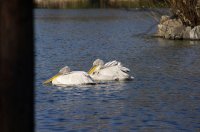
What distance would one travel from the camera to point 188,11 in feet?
80.7

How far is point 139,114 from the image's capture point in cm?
956

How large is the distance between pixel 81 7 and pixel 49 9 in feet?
11.6

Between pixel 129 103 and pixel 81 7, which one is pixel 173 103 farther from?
pixel 81 7

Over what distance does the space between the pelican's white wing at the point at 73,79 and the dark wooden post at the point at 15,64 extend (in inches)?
371

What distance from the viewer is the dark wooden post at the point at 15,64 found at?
284 centimetres

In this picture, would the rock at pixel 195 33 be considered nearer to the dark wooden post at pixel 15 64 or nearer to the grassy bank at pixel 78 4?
the dark wooden post at pixel 15 64

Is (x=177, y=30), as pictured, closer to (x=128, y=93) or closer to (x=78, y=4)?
(x=128, y=93)

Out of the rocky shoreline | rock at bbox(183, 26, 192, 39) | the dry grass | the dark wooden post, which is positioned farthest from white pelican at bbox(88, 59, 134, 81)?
the dry grass

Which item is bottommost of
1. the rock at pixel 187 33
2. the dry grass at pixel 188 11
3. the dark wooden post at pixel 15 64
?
the rock at pixel 187 33

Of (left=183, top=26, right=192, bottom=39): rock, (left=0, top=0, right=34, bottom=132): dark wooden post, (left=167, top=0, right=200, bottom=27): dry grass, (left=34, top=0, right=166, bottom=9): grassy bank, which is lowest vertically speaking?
(left=34, top=0, right=166, bottom=9): grassy bank

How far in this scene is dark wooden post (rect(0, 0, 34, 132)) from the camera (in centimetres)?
284

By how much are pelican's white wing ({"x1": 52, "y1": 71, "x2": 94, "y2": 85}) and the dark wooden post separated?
9424 mm

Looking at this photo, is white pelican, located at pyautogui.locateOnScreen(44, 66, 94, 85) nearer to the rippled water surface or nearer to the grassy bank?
the rippled water surface

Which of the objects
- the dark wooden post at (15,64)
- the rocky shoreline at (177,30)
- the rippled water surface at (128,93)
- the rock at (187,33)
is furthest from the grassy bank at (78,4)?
the dark wooden post at (15,64)
